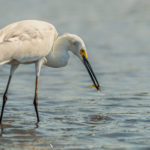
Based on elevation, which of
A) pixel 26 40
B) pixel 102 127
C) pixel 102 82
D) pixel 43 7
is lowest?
pixel 43 7

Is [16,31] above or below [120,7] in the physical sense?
above

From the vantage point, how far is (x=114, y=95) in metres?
10.2

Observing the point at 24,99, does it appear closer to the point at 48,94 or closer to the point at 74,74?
the point at 48,94

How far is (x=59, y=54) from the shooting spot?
347 inches

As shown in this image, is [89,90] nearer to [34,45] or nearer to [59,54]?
[59,54]

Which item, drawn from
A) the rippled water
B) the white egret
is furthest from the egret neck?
the rippled water

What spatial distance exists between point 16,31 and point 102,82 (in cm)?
385

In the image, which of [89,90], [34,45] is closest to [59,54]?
[34,45]

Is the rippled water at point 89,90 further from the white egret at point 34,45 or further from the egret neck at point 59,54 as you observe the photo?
the egret neck at point 59,54

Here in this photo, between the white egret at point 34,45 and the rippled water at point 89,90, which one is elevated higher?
the white egret at point 34,45

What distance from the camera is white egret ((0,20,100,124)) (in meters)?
7.88

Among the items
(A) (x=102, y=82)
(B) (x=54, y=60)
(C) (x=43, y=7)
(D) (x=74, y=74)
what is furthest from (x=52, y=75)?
(C) (x=43, y=7)

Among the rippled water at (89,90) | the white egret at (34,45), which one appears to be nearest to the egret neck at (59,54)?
the white egret at (34,45)

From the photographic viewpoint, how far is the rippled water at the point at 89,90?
7.43 meters
